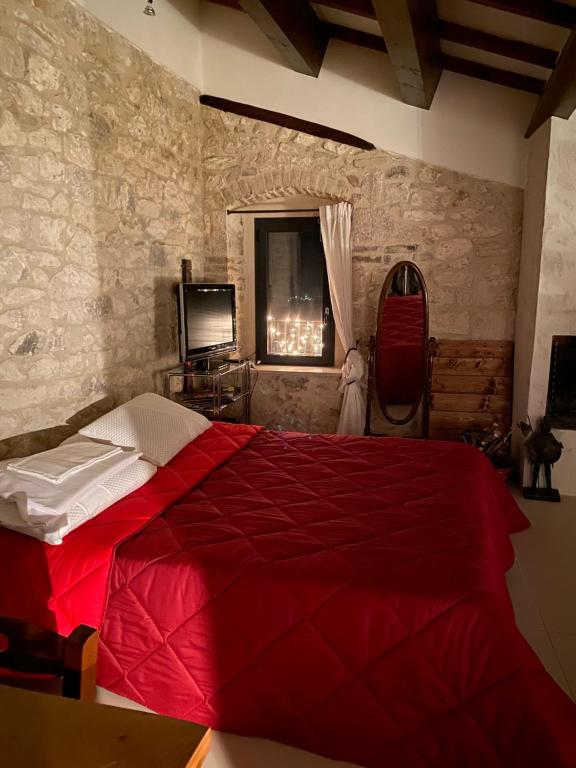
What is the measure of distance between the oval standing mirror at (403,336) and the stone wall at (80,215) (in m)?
1.58

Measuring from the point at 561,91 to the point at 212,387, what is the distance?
9.61 ft

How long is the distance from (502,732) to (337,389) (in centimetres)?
328

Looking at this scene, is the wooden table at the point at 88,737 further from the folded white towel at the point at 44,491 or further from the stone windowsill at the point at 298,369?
the stone windowsill at the point at 298,369

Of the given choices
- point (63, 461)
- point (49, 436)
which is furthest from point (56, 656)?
point (49, 436)

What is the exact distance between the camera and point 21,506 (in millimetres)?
2002

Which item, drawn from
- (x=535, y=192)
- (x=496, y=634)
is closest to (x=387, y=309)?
(x=535, y=192)

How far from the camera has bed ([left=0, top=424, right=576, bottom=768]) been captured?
5.20 ft

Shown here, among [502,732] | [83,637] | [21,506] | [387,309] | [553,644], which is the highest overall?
[387,309]

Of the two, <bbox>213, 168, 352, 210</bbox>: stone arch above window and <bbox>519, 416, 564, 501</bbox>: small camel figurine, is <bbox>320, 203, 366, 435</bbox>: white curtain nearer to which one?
<bbox>213, 168, 352, 210</bbox>: stone arch above window

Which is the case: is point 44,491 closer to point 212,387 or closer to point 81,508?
point 81,508

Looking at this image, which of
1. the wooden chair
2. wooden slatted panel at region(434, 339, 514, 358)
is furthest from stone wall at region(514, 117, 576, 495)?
the wooden chair

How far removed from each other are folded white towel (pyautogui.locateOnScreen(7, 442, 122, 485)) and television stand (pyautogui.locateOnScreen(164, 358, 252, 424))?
60.8 inches

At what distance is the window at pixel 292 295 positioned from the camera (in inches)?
192

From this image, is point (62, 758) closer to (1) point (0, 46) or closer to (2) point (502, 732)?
(2) point (502, 732)
